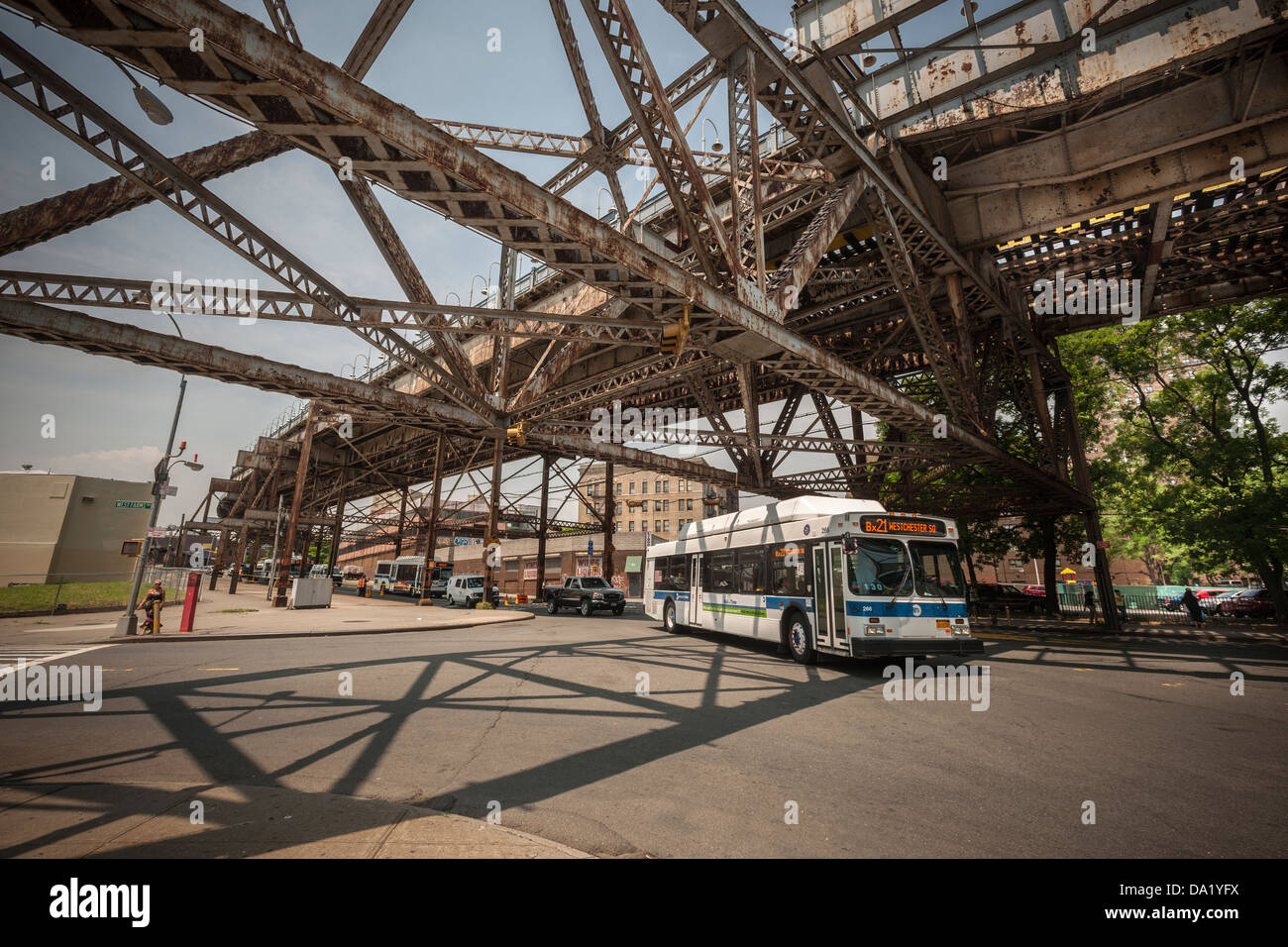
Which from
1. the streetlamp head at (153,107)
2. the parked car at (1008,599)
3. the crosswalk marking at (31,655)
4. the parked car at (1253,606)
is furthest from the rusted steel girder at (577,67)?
the parked car at (1253,606)

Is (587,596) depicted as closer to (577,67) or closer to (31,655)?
(31,655)

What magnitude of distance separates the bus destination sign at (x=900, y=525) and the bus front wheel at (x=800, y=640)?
7.71 ft

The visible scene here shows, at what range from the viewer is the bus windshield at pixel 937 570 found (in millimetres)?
9641

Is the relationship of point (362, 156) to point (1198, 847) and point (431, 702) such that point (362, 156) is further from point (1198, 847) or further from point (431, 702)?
point (1198, 847)

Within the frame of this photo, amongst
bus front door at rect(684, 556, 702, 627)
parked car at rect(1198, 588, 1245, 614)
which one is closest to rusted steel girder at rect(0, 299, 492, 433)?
bus front door at rect(684, 556, 702, 627)

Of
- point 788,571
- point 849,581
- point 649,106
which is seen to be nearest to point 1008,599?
point 788,571

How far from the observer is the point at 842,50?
30.1 ft

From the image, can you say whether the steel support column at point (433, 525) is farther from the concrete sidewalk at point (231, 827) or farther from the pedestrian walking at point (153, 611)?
the concrete sidewalk at point (231, 827)

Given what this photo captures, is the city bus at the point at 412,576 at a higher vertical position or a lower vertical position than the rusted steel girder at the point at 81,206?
lower

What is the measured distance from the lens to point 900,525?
32.8 feet

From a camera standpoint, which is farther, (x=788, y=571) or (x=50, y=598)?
(x=50, y=598)

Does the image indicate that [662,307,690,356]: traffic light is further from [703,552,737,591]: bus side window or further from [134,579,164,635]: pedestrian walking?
[134,579,164,635]: pedestrian walking

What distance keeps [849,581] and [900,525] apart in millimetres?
1588

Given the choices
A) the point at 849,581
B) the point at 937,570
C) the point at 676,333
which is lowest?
the point at 849,581
